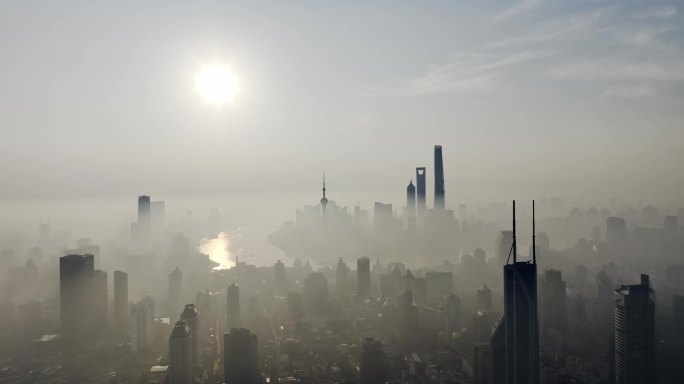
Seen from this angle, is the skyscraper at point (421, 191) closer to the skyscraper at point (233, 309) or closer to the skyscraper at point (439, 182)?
the skyscraper at point (439, 182)

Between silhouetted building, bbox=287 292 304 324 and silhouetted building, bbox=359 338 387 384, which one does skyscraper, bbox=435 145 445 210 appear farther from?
silhouetted building, bbox=359 338 387 384

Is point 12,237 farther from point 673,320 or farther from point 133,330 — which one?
point 673,320

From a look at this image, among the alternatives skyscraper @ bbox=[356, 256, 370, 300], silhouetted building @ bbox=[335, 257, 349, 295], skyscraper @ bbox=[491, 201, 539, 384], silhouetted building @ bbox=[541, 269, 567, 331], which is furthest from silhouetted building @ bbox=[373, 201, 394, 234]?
skyscraper @ bbox=[491, 201, 539, 384]

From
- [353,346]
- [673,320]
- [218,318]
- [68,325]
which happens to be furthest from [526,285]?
[68,325]

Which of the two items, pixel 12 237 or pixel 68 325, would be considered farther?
pixel 12 237

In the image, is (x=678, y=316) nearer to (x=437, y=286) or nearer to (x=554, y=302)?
(x=554, y=302)

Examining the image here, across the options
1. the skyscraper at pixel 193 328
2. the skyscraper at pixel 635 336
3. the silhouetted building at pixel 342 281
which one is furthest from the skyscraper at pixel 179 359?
the silhouetted building at pixel 342 281

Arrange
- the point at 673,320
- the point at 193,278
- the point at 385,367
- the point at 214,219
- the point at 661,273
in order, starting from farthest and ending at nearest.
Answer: the point at 214,219, the point at 193,278, the point at 661,273, the point at 673,320, the point at 385,367
